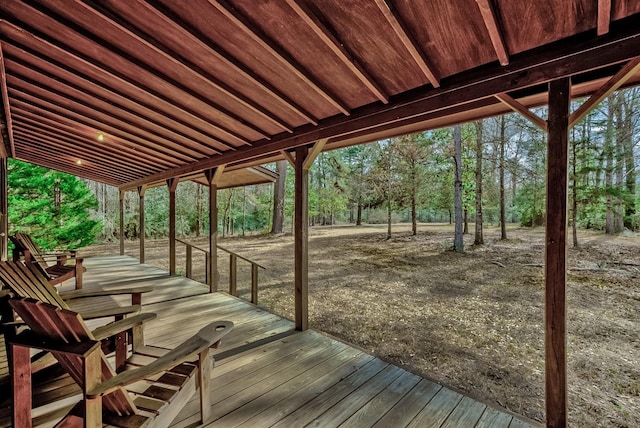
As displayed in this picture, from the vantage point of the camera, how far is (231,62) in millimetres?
2100

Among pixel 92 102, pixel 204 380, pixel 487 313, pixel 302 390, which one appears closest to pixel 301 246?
pixel 302 390

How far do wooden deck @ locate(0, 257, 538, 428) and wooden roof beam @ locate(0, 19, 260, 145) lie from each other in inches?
92.3

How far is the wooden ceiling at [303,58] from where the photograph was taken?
152 cm

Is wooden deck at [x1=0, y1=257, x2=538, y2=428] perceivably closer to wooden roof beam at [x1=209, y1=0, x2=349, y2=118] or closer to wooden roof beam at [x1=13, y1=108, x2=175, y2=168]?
wooden roof beam at [x1=209, y1=0, x2=349, y2=118]

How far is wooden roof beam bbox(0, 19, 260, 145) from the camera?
2090 mm

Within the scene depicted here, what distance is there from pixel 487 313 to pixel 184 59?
6072 mm

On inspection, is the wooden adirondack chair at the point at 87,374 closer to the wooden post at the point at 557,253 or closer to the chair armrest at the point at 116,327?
the chair armrest at the point at 116,327

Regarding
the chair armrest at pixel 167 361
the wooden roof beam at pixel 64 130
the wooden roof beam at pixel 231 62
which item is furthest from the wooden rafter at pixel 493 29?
the wooden roof beam at pixel 64 130

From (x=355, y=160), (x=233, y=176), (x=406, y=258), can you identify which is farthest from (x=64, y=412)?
(x=355, y=160)

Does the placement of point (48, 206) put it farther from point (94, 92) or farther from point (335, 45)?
point (335, 45)

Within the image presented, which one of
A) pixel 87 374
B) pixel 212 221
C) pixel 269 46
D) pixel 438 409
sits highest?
pixel 269 46

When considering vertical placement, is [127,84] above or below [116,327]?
above

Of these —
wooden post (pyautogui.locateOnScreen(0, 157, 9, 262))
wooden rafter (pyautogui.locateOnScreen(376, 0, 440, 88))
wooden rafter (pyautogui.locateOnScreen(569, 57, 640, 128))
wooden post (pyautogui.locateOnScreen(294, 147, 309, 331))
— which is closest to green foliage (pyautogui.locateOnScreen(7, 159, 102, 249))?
wooden post (pyautogui.locateOnScreen(0, 157, 9, 262))

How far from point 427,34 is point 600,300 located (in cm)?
693
